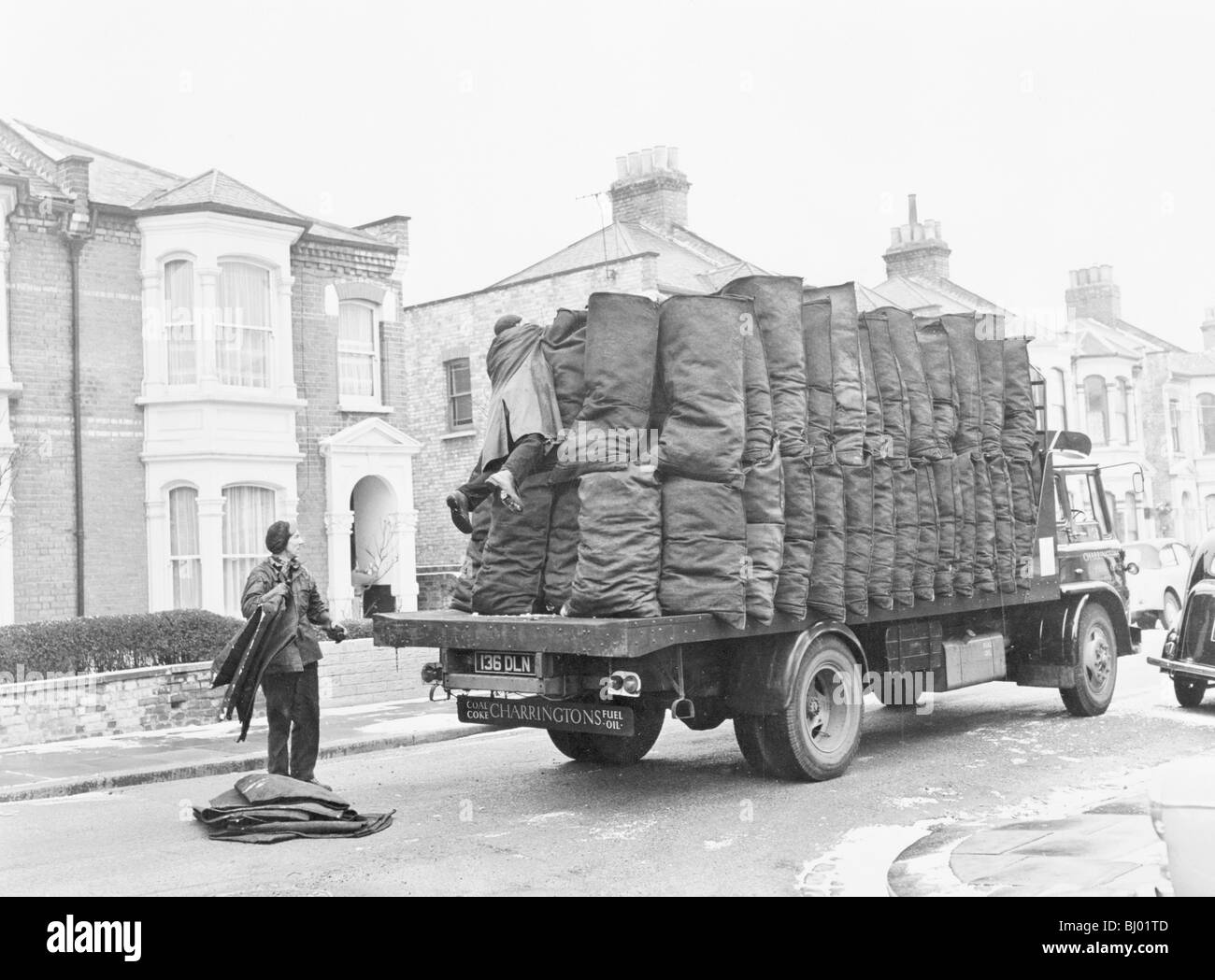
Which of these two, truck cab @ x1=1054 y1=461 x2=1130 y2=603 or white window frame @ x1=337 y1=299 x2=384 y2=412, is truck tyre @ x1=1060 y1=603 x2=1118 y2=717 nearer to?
truck cab @ x1=1054 y1=461 x2=1130 y2=603

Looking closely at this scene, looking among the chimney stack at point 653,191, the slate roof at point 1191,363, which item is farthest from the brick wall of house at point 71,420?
the slate roof at point 1191,363

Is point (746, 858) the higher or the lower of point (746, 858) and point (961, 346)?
the lower

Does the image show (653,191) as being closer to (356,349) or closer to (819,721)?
(356,349)

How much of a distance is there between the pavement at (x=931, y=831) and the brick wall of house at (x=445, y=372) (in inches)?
535

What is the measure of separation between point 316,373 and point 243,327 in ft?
5.07

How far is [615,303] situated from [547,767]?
378cm

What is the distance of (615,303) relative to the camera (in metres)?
7.66

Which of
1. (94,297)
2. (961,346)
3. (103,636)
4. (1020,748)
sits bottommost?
(1020,748)

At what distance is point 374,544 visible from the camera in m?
21.4

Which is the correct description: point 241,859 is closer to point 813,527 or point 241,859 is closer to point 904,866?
point 904,866

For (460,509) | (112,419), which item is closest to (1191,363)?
(112,419)

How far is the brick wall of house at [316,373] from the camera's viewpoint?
1958 centimetres

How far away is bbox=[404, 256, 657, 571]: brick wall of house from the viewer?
86.1 feet
